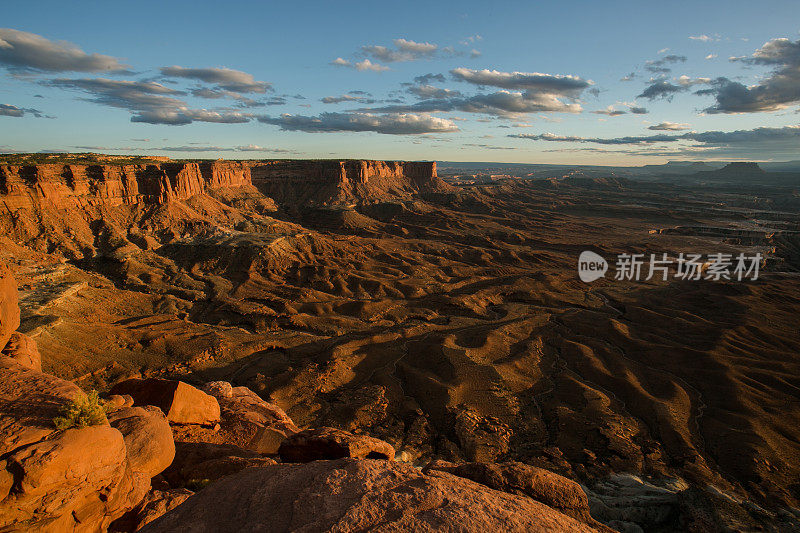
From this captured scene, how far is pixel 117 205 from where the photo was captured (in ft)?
214

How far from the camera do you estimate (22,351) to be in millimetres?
15492

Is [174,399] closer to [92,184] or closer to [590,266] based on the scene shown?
[92,184]

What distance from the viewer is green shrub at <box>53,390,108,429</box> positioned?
952 centimetres

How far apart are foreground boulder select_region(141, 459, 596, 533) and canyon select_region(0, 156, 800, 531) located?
0.10 metres

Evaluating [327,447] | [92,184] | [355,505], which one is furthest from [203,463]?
[92,184]

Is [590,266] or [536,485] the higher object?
[536,485]

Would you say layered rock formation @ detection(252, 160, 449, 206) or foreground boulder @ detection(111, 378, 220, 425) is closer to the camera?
foreground boulder @ detection(111, 378, 220, 425)

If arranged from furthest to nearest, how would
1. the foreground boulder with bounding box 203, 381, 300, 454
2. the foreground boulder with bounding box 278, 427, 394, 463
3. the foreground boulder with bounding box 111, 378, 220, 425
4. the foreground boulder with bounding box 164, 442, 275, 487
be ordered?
the foreground boulder with bounding box 203, 381, 300, 454, the foreground boulder with bounding box 111, 378, 220, 425, the foreground boulder with bounding box 278, 427, 394, 463, the foreground boulder with bounding box 164, 442, 275, 487

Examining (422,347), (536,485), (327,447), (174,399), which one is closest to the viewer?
(536,485)

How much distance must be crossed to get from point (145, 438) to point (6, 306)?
31.8 feet

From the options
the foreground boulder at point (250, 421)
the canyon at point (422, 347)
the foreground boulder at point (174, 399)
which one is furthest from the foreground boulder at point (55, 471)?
the foreground boulder at point (250, 421)

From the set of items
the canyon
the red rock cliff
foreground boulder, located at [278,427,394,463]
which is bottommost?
the canyon

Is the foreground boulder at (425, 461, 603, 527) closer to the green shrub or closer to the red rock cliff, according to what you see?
the green shrub

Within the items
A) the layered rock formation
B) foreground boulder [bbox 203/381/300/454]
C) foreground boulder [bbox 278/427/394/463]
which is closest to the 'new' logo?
foreground boulder [bbox 203/381/300/454]
